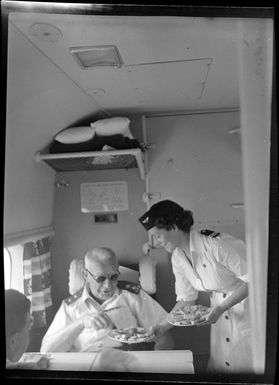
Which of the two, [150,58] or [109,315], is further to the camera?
[109,315]

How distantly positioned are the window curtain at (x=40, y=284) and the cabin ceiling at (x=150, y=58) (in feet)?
1.75

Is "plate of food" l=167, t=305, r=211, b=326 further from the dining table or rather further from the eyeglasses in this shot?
the eyeglasses

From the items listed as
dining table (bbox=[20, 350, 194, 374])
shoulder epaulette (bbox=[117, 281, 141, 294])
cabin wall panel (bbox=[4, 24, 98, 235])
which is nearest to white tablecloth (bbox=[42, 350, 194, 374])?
dining table (bbox=[20, 350, 194, 374])

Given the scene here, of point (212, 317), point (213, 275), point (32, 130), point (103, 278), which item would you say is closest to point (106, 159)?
point (32, 130)

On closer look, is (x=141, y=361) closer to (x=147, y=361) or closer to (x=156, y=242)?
(x=147, y=361)

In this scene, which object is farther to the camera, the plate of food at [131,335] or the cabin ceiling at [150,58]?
the plate of food at [131,335]

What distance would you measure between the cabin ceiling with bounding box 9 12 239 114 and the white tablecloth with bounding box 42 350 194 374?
827 millimetres

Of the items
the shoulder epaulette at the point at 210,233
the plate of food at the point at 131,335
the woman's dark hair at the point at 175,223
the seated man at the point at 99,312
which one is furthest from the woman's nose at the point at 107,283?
the shoulder epaulette at the point at 210,233

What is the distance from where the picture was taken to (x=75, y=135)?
4.15 feet

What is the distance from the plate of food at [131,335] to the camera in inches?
49.3

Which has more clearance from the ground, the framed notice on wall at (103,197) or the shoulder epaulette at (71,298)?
the framed notice on wall at (103,197)

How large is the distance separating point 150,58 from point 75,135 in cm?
36

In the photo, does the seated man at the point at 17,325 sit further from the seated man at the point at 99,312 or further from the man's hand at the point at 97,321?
the man's hand at the point at 97,321

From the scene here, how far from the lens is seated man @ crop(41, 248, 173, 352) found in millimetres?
1254
